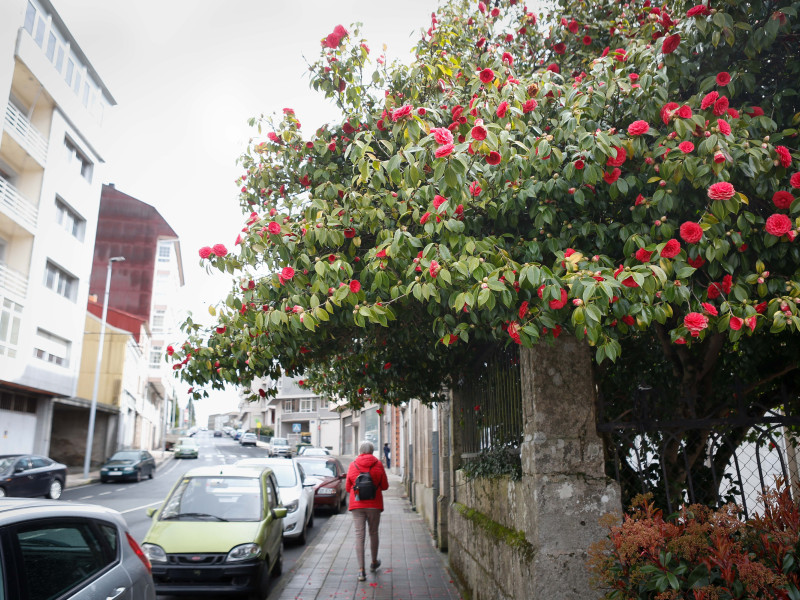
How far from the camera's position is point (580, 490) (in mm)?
4516

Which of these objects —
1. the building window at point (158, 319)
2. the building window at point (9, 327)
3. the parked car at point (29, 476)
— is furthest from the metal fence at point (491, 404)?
the building window at point (158, 319)

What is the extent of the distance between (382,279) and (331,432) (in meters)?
61.4

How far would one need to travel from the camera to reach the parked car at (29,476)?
16328mm

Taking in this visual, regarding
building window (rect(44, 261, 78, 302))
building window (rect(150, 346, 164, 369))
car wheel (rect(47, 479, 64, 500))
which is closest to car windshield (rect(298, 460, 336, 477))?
car wheel (rect(47, 479, 64, 500))

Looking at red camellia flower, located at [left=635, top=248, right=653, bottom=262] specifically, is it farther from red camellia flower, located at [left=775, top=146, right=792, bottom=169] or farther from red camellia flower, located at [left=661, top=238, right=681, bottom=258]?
red camellia flower, located at [left=775, top=146, right=792, bottom=169]

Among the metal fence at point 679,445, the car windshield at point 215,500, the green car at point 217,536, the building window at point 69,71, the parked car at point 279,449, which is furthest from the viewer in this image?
the parked car at point 279,449

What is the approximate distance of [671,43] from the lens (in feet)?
12.8

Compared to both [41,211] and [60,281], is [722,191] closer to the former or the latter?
[41,211]

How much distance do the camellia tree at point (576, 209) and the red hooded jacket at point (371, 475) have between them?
362 cm

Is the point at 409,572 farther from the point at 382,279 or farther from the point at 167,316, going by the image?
the point at 167,316

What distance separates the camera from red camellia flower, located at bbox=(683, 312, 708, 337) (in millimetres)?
3209

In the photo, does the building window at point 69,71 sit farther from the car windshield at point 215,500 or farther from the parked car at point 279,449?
the parked car at point 279,449

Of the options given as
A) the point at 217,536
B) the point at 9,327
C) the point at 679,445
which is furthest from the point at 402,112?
the point at 9,327

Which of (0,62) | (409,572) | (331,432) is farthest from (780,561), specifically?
(331,432)
